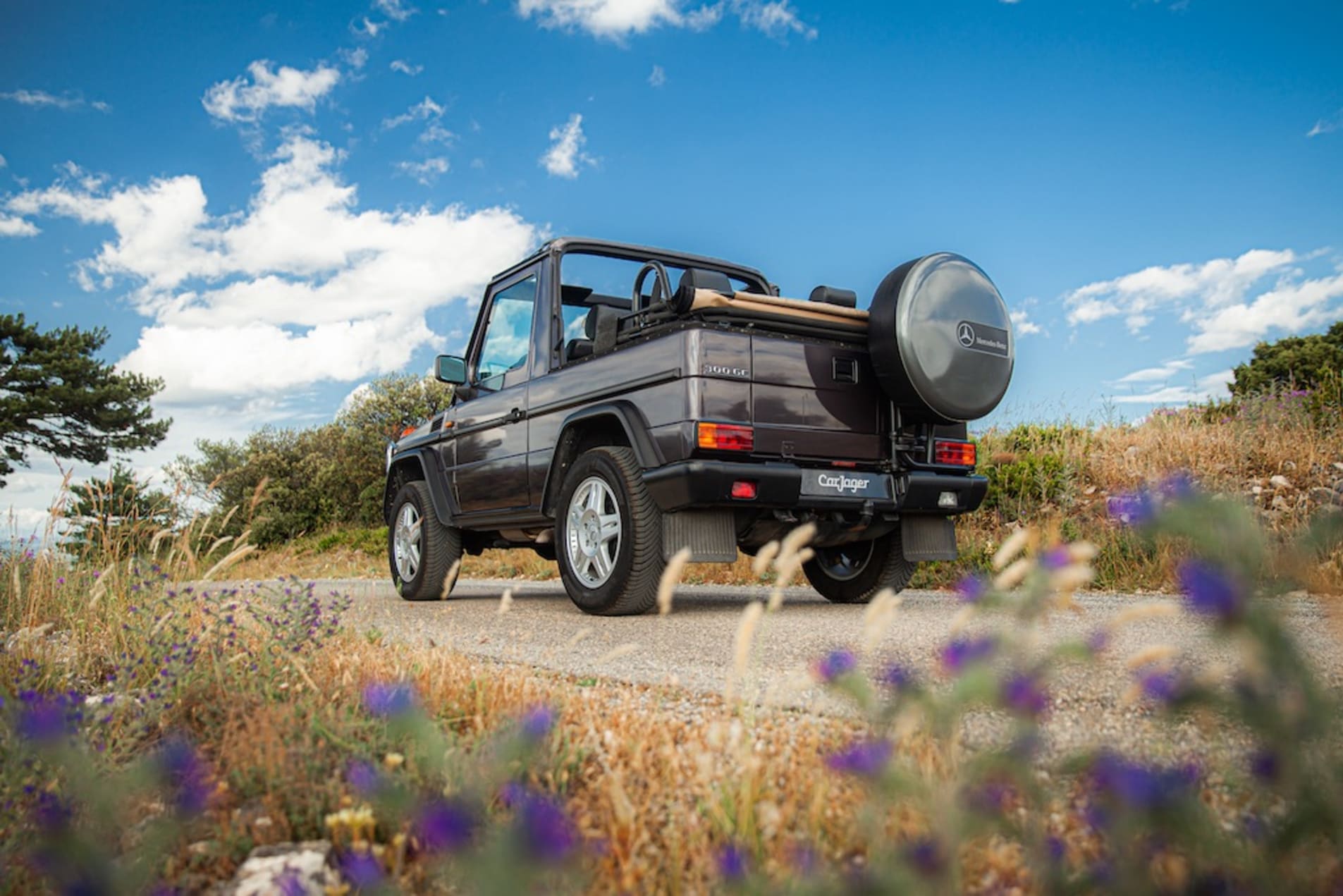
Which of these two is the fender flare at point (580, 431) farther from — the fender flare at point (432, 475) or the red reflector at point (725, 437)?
the fender flare at point (432, 475)

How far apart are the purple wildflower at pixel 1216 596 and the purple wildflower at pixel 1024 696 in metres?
0.24

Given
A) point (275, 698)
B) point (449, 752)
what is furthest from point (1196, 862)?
point (275, 698)

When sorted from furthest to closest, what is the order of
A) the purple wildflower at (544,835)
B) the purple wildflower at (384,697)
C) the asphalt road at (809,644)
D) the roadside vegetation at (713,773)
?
the asphalt road at (809,644), the purple wildflower at (384,697), the roadside vegetation at (713,773), the purple wildflower at (544,835)

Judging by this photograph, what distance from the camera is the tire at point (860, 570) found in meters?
6.78

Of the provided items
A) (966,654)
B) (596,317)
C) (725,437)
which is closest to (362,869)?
(966,654)

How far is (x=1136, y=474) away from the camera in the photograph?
974 cm

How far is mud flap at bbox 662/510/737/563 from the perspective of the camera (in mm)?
5441

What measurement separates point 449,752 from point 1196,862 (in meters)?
1.40

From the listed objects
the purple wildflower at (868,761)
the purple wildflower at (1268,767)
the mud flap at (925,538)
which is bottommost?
the purple wildflower at (868,761)

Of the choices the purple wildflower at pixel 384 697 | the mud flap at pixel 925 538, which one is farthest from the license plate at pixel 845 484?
the purple wildflower at pixel 384 697

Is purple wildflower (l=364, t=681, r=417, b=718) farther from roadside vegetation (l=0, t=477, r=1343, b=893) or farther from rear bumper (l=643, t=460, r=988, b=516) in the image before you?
rear bumper (l=643, t=460, r=988, b=516)

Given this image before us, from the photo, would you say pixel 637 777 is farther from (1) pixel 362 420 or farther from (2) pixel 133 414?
(2) pixel 133 414

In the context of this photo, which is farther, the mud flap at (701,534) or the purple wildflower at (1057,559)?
the mud flap at (701,534)

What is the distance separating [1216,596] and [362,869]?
120 centimetres
